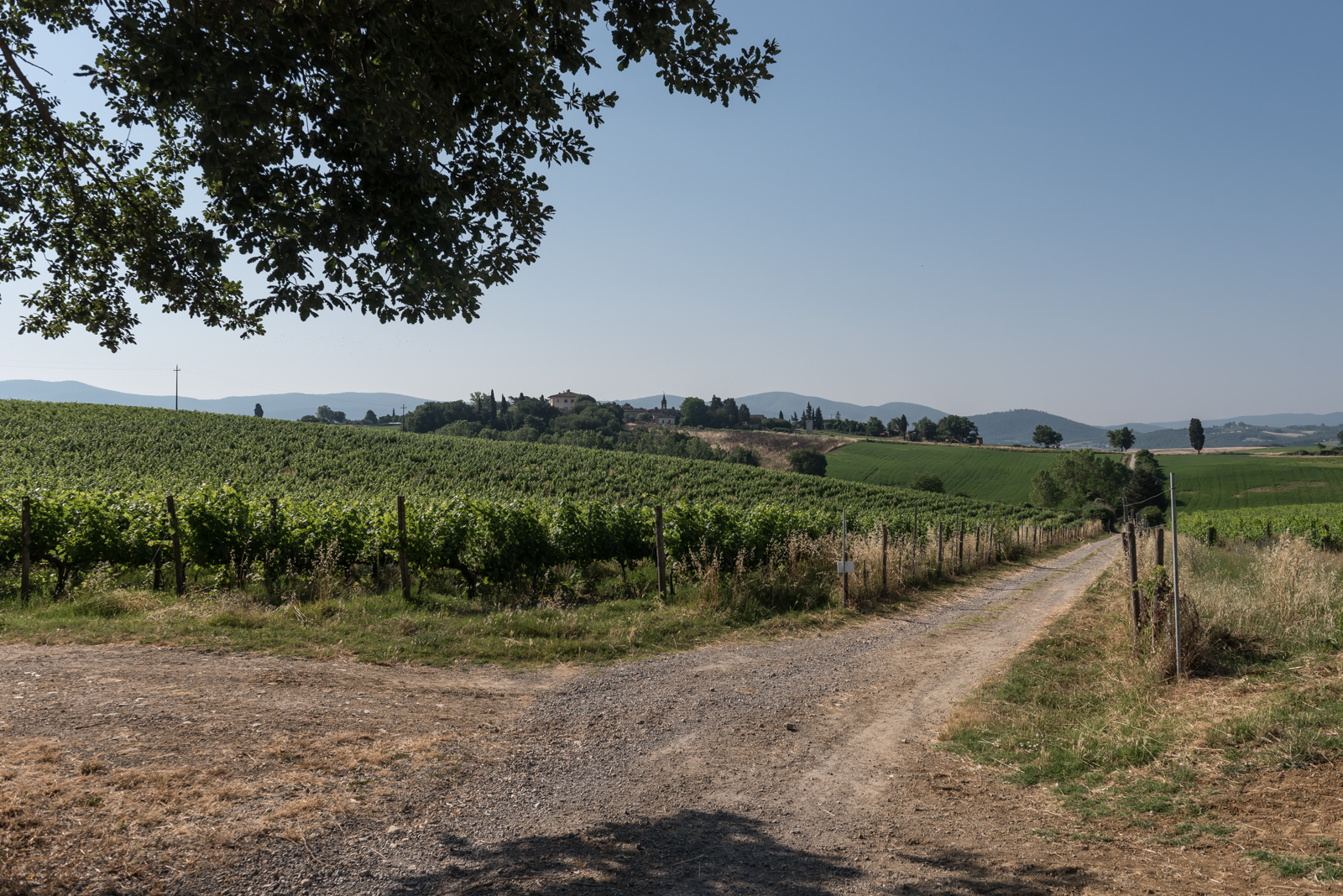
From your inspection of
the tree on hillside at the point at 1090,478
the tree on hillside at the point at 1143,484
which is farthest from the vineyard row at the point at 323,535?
the tree on hillside at the point at 1090,478

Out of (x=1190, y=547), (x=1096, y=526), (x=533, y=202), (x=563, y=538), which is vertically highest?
(x=533, y=202)

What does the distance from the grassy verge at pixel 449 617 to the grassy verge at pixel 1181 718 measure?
4.06 m

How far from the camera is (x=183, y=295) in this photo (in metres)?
7.02

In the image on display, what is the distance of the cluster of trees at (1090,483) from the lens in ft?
261

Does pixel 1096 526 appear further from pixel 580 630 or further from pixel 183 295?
pixel 183 295

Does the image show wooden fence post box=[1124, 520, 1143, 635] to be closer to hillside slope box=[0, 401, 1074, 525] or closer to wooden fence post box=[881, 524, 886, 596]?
wooden fence post box=[881, 524, 886, 596]

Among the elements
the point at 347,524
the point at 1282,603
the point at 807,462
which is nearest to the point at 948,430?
the point at 807,462

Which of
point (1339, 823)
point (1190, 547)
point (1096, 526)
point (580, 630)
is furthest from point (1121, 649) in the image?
point (1096, 526)

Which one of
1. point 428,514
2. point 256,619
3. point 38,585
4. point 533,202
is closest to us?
point 533,202

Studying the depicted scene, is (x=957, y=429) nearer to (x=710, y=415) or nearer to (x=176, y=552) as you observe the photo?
(x=710, y=415)

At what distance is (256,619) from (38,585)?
18.0ft

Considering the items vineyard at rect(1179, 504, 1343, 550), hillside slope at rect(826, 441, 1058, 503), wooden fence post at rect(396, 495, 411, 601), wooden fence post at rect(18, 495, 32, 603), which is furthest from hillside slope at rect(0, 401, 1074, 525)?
wooden fence post at rect(396, 495, 411, 601)

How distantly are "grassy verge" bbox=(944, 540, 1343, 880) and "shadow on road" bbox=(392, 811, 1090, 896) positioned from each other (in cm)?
99

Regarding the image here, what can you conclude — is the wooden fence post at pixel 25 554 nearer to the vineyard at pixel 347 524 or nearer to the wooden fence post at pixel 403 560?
the vineyard at pixel 347 524
